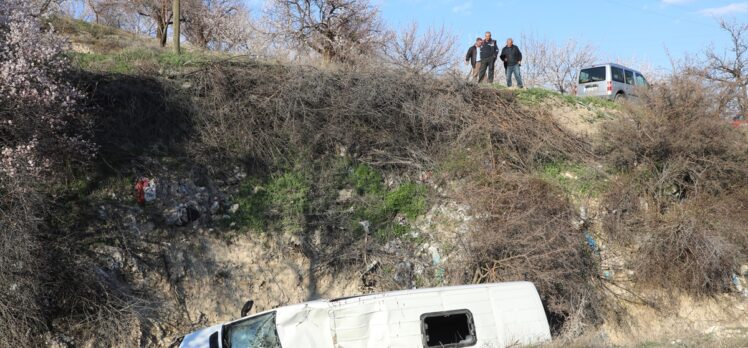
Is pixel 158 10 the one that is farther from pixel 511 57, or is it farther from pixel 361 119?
pixel 361 119

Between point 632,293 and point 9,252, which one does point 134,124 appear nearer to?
point 9,252

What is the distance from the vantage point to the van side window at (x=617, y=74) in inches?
836

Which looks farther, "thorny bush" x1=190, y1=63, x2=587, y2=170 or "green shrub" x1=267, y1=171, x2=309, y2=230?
"thorny bush" x1=190, y1=63, x2=587, y2=170

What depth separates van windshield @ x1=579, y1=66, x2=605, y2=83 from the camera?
2127cm

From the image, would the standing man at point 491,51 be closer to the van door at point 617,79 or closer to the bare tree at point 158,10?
the van door at point 617,79

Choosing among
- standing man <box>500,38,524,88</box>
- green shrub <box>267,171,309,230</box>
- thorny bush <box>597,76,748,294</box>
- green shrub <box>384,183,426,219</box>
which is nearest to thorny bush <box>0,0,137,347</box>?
green shrub <box>267,171,309,230</box>

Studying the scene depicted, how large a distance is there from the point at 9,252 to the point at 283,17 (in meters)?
21.5

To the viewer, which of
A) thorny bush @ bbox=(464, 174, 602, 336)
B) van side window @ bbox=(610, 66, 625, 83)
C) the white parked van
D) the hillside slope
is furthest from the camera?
van side window @ bbox=(610, 66, 625, 83)

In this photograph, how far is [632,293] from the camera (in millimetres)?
A: 12641

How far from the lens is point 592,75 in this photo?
21500mm

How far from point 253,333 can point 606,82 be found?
55.1ft

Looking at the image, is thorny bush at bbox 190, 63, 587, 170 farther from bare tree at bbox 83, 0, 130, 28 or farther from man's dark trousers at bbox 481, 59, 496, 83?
bare tree at bbox 83, 0, 130, 28

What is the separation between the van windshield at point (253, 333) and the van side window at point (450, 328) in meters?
1.75

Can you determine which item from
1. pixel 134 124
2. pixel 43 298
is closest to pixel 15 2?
pixel 134 124
